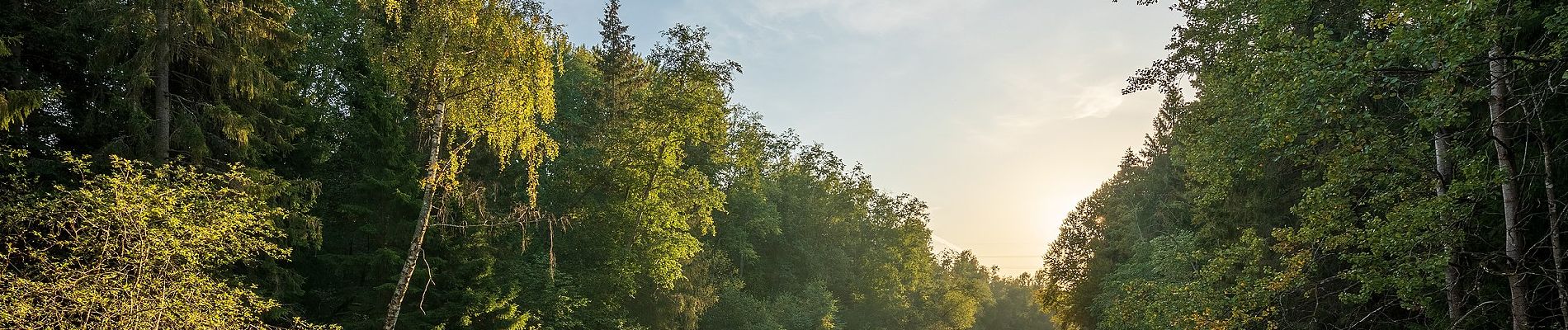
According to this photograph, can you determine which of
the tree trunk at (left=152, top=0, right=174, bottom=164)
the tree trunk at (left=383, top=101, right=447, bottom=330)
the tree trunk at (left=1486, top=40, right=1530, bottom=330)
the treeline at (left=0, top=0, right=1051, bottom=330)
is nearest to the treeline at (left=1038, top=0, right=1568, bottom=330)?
the tree trunk at (left=1486, top=40, right=1530, bottom=330)

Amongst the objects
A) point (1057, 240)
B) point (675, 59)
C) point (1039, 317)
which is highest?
point (675, 59)

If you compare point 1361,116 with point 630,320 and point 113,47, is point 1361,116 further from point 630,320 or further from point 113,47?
point 630,320

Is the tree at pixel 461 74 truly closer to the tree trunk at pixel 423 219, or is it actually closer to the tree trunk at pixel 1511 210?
the tree trunk at pixel 423 219

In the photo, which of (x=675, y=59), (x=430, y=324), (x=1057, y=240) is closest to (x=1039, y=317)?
(x=1057, y=240)

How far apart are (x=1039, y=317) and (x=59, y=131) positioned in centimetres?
7470

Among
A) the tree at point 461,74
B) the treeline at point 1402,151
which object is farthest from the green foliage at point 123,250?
the treeline at point 1402,151

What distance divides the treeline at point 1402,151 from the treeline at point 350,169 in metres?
11.4

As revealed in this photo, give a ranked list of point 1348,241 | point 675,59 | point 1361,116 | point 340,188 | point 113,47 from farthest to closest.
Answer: point 675,59 → point 340,188 → point 113,47 → point 1348,241 → point 1361,116

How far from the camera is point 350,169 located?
1934 cm

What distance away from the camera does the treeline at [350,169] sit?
10445mm

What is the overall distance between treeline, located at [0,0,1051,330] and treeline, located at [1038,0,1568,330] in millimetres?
11408

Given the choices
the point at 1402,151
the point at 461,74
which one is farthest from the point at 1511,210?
the point at 461,74

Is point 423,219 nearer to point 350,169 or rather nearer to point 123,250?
point 123,250

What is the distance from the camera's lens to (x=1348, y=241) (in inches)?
329
